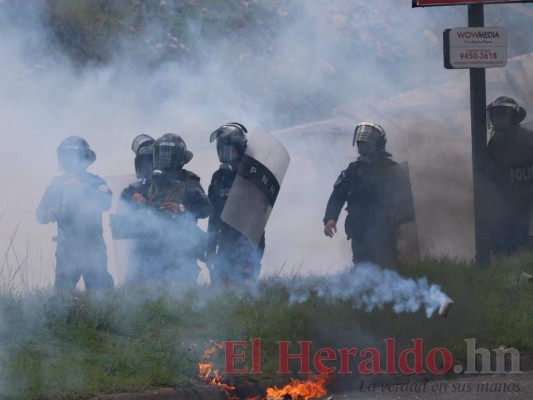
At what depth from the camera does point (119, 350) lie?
5957 millimetres

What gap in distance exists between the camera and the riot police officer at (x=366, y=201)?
8.55m

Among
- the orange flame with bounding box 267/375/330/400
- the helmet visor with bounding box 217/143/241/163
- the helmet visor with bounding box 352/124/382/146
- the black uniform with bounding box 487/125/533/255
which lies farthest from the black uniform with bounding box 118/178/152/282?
the black uniform with bounding box 487/125/533/255

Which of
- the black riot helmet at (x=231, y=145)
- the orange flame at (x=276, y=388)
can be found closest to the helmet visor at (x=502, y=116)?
the black riot helmet at (x=231, y=145)

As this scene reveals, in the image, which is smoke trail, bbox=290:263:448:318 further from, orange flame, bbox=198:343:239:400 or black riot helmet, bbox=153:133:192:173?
black riot helmet, bbox=153:133:192:173

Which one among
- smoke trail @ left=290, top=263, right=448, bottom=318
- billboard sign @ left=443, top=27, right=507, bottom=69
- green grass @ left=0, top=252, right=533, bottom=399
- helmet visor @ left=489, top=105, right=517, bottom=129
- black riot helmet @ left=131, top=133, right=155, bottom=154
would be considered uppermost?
billboard sign @ left=443, top=27, right=507, bottom=69

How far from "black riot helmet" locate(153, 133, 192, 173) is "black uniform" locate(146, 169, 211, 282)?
69 millimetres

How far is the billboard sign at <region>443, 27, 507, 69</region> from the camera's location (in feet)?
28.3

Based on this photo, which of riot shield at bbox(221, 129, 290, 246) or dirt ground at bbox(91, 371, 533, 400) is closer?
dirt ground at bbox(91, 371, 533, 400)

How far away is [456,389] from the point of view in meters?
6.27

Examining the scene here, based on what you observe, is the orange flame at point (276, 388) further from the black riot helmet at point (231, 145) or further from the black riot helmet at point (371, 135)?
the black riot helmet at point (371, 135)

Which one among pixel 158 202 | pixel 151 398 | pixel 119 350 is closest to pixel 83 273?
pixel 158 202

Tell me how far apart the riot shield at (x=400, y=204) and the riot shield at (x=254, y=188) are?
1.09m

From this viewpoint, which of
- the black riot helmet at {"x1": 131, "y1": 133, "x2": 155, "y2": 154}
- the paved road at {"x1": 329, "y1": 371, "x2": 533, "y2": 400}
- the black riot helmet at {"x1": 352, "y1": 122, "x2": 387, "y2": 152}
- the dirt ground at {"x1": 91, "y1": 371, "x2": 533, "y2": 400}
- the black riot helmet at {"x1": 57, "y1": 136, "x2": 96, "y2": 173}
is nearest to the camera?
the dirt ground at {"x1": 91, "y1": 371, "x2": 533, "y2": 400}

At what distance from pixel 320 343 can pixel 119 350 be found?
4.18ft
